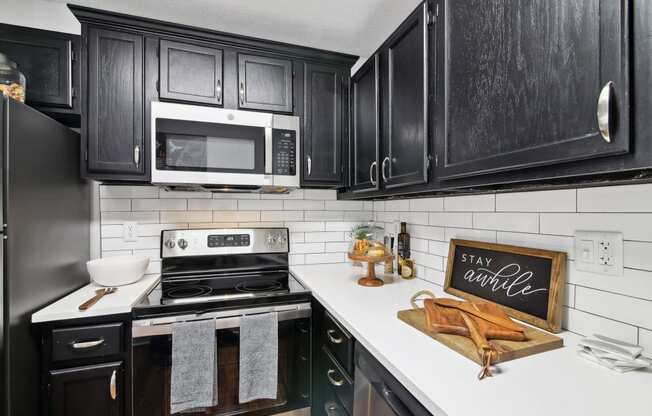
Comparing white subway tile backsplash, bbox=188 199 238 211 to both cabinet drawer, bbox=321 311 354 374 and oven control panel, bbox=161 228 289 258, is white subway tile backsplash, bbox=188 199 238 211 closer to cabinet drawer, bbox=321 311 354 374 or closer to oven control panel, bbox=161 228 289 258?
oven control panel, bbox=161 228 289 258

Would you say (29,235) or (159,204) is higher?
(159,204)

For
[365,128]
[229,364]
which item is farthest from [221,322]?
[365,128]

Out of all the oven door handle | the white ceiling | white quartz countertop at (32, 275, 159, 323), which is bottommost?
the oven door handle

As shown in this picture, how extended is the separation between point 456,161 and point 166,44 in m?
1.56

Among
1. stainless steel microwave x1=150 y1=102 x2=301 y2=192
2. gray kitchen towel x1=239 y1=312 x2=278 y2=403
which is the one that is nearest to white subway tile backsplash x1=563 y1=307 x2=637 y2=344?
gray kitchen towel x1=239 y1=312 x2=278 y2=403

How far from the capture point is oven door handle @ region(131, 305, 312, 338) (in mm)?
1285

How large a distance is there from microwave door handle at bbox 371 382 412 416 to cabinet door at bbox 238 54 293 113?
146 cm

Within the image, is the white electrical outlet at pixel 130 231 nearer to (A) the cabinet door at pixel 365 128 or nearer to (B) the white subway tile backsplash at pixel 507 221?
(A) the cabinet door at pixel 365 128

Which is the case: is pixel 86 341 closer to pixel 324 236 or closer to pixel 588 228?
pixel 324 236

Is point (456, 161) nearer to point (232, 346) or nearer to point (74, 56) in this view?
point (232, 346)

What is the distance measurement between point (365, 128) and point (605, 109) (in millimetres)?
1165

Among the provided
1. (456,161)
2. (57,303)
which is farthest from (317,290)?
(57,303)

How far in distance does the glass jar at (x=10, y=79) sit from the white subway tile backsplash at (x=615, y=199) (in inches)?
87.6

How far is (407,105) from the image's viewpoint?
49.1 inches
